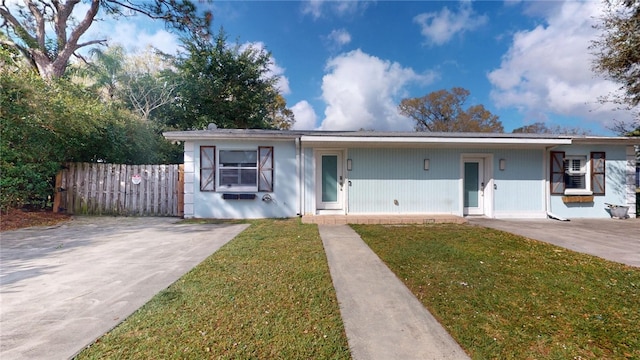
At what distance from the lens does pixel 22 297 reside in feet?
9.03

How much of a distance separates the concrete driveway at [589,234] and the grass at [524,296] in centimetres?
55

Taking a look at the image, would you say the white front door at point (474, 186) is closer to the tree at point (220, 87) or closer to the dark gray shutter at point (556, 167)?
the dark gray shutter at point (556, 167)

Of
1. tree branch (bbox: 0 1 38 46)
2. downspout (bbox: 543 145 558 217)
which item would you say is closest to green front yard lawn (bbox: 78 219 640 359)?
downspout (bbox: 543 145 558 217)

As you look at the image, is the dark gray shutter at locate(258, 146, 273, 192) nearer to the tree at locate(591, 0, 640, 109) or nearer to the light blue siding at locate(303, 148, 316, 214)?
the light blue siding at locate(303, 148, 316, 214)

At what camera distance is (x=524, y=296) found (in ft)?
9.21

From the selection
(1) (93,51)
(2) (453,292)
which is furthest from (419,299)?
(1) (93,51)

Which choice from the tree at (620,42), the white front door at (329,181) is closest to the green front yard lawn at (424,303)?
the white front door at (329,181)

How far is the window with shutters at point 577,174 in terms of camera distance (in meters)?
8.14

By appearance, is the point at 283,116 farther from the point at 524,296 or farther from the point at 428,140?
the point at 524,296

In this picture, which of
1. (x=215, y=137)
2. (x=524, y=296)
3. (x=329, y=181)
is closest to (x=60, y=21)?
(x=215, y=137)

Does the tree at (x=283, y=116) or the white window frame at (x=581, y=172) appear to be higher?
the tree at (x=283, y=116)

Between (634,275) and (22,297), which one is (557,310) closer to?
(634,275)

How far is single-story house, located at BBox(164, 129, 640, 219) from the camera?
7.73 metres

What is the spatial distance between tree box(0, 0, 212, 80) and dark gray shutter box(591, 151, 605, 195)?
1606 cm
